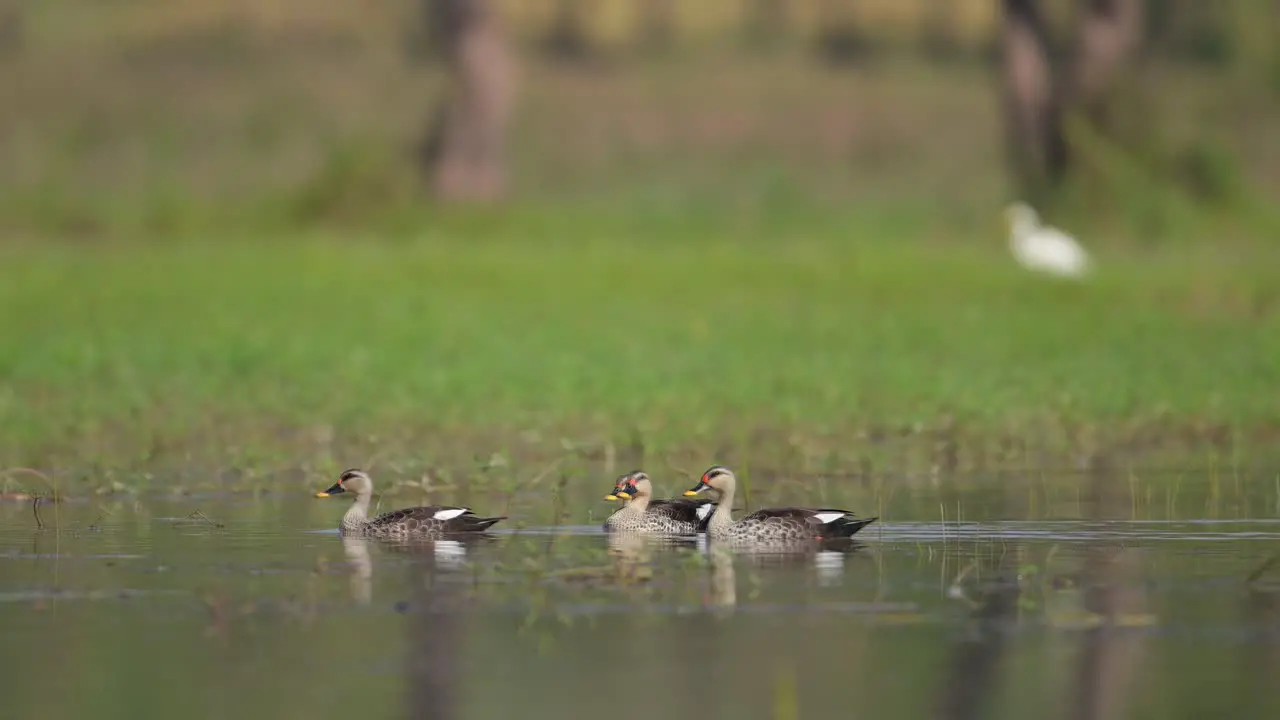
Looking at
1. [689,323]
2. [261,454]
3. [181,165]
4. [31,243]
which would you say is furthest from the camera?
[181,165]

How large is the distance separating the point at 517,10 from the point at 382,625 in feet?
130

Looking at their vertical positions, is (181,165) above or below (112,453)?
above

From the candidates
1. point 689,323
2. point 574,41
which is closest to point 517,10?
point 574,41

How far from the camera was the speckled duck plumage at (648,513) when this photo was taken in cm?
1377

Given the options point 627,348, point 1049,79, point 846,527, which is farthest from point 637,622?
point 1049,79

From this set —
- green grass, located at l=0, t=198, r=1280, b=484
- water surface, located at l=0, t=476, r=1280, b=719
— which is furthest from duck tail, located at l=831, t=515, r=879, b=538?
green grass, located at l=0, t=198, r=1280, b=484

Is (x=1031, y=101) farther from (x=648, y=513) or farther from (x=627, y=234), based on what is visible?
(x=648, y=513)

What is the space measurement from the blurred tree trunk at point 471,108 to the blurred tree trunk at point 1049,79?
280 inches

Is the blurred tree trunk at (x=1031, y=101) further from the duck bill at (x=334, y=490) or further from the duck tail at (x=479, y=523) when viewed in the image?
the duck tail at (x=479, y=523)

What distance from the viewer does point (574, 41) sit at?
48.3 metres

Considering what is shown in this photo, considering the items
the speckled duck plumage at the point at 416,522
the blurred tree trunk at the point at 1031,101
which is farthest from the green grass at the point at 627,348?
the speckled duck plumage at the point at 416,522

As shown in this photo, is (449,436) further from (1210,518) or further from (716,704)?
(716,704)

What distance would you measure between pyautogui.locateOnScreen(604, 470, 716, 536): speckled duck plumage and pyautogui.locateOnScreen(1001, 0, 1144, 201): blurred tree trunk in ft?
71.1

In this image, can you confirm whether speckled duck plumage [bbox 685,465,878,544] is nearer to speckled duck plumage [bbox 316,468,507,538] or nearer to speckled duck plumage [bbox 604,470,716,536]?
speckled duck plumage [bbox 604,470,716,536]
